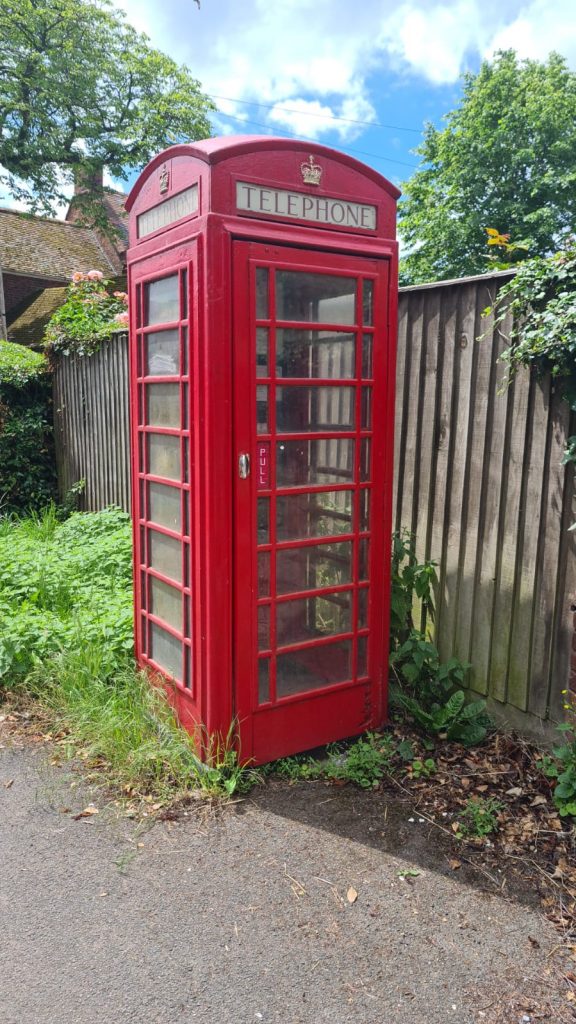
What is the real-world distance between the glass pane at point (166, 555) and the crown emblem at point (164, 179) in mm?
1668

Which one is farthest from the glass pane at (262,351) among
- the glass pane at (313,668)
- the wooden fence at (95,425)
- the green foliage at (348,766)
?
the wooden fence at (95,425)

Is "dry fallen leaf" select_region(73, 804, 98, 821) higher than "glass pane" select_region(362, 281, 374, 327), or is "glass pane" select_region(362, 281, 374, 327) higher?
"glass pane" select_region(362, 281, 374, 327)

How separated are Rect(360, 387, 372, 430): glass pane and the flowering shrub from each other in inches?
163

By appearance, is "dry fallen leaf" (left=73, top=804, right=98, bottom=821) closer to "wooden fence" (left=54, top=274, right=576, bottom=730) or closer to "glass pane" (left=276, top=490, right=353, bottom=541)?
"glass pane" (left=276, top=490, right=353, bottom=541)

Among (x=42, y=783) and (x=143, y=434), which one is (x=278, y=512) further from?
(x=42, y=783)

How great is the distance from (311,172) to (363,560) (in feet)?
6.08

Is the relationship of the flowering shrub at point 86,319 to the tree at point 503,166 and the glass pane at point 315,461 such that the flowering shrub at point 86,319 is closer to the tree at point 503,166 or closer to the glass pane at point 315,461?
the glass pane at point 315,461

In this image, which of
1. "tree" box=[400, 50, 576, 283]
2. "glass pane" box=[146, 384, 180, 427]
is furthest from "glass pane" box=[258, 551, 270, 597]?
"tree" box=[400, 50, 576, 283]

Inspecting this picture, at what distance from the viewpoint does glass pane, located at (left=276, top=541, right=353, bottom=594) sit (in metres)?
3.31

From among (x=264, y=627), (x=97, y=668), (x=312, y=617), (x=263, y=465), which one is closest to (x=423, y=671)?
(x=312, y=617)

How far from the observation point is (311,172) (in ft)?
10.3

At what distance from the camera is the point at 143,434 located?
12.1ft

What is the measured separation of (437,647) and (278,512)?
4.51 ft

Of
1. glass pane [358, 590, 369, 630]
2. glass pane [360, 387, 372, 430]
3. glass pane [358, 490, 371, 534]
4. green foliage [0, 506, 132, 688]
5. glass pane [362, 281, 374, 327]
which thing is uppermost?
glass pane [362, 281, 374, 327]
